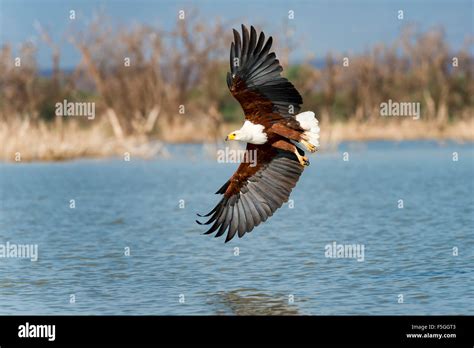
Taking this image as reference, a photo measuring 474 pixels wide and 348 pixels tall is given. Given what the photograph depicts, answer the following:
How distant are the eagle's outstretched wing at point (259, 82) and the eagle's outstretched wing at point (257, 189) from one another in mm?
617

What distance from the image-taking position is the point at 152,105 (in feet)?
132

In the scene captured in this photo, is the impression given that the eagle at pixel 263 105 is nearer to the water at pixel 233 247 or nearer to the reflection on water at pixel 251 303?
the reflection on water at pixel 251 303

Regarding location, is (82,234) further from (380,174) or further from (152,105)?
(152,105)

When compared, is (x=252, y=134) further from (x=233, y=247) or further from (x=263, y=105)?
(x=233, y=247)

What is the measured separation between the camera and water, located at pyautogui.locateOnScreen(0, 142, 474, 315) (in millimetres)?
10789

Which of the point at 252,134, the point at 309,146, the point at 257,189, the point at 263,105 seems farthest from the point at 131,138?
the point at 309,146

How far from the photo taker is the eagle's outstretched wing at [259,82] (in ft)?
35.4

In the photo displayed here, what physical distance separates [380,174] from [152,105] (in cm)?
1503

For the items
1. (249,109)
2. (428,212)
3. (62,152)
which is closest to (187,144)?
(62,152)

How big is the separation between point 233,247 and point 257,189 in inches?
128

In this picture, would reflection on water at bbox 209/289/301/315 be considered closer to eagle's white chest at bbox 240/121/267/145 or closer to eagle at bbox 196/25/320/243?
eagle at bbox 196/25/320/243

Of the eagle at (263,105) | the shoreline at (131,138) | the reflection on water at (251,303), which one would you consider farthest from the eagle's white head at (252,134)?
the shoreline at (131,138)

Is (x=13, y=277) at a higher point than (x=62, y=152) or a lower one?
lower

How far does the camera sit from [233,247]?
47.9ft
